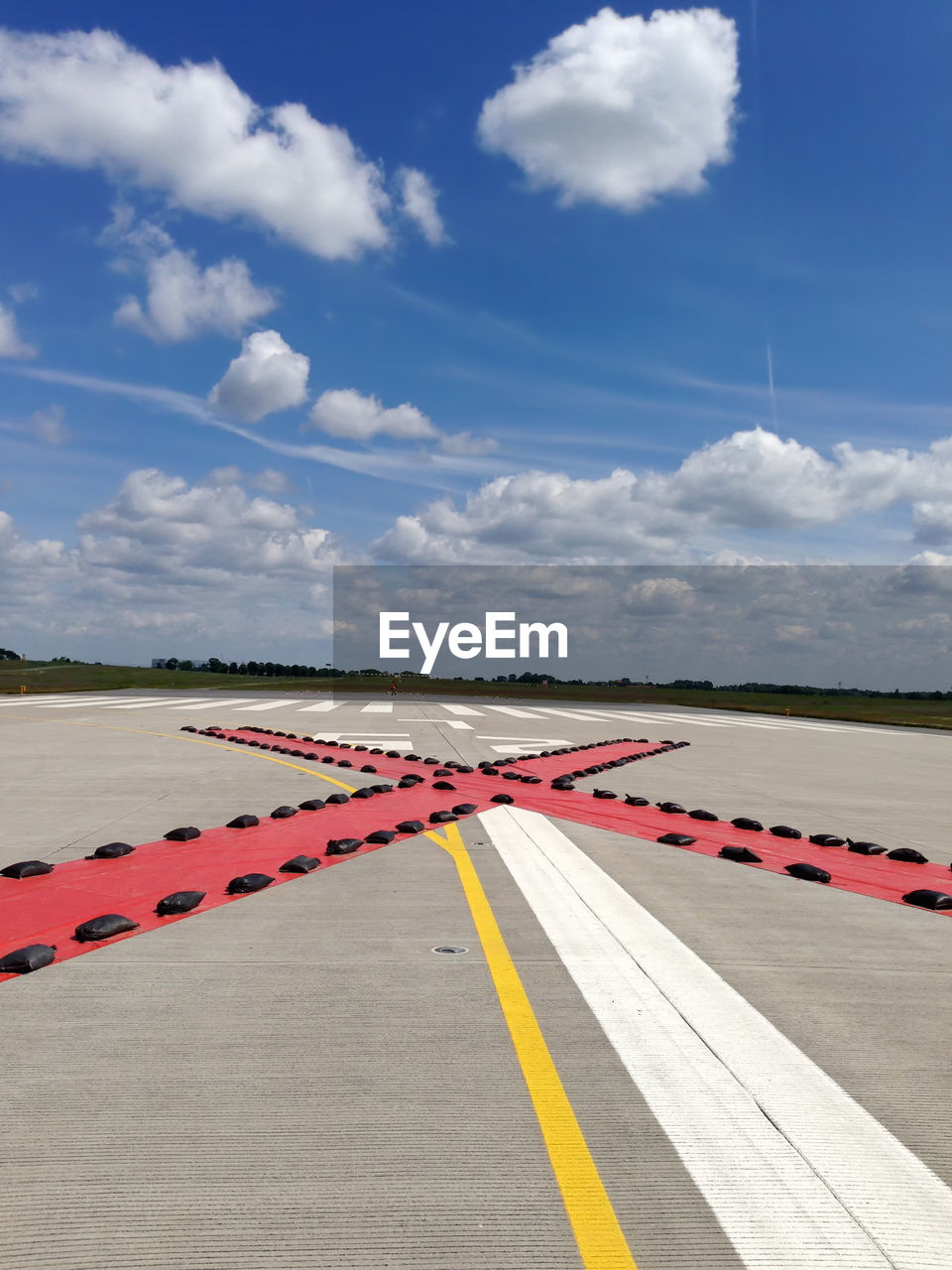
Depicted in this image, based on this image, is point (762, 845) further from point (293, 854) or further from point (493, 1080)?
point (493, 1080)

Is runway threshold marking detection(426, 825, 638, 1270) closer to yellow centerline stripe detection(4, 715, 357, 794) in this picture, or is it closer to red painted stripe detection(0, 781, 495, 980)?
red painted stripe detection(0, 781, 495, 980)

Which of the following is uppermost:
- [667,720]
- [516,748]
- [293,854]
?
[293,854]

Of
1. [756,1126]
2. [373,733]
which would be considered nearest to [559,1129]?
[756,1126]

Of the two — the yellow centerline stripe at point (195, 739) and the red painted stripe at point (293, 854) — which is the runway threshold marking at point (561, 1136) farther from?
the yellow centerline stripe at point (195, 739)

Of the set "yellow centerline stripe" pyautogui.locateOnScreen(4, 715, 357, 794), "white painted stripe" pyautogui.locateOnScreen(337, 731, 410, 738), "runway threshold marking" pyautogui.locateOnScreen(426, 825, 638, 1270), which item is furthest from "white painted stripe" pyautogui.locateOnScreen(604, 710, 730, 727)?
"runway threshold marking" pyautogui.locateOnScreen(426, 825, 638, 1270)

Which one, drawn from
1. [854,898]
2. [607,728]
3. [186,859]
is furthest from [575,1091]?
[607,728]

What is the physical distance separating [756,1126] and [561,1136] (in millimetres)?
765

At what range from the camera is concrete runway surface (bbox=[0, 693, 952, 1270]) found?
7.95 ft

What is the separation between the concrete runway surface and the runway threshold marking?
0.01 meters

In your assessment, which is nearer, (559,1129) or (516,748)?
(559,1129)

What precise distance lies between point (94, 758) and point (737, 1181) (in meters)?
14.1

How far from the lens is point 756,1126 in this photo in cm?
304

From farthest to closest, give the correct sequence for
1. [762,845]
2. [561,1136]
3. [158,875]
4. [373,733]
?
1. [373,733]
2. [762,845]
3. [158,875]
4. [561,1136]

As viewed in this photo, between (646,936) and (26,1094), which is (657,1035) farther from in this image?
(26,1094)
